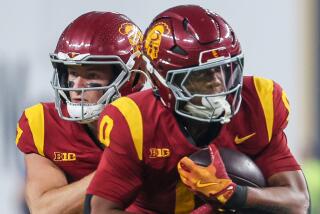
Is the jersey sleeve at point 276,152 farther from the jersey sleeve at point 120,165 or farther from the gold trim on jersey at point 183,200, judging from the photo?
the jersey sleeve at point 120,165

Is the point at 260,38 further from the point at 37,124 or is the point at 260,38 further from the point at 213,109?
the point at 213,109

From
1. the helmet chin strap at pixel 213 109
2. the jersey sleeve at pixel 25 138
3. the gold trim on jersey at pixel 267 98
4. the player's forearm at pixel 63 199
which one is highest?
the helmet chin strap at pixel 213 109

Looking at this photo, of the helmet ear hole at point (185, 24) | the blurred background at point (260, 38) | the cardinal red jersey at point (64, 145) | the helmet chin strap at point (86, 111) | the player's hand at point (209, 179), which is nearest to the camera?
the player's hand at point (209, 179)

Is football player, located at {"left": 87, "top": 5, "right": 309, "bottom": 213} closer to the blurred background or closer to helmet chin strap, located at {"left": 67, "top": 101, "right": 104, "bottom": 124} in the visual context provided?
helmet chin strap, located at {"left": 67, "top": 101, "right": 104, "bottom": 124}

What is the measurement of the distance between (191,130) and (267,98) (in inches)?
7.9

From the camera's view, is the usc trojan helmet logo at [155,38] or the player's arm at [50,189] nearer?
the usc trojan helmet logo at [155,38]

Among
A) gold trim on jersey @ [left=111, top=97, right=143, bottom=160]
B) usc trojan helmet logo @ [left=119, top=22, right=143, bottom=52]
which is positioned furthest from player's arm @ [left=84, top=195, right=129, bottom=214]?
usc trojan helmet logo @ [left=119, top=22, right=143, bottom=52]

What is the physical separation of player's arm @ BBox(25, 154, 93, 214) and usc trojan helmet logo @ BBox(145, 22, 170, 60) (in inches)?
16.4

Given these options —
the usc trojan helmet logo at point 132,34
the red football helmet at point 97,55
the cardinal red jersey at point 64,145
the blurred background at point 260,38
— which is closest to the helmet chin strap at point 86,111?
the red football helmet at point 97,55

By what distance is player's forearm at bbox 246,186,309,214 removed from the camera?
2.21 meters

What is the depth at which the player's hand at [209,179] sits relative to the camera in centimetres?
217

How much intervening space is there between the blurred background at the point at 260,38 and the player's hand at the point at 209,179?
1323 mm

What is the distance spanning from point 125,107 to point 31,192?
21.0 inches

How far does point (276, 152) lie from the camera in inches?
93.6
